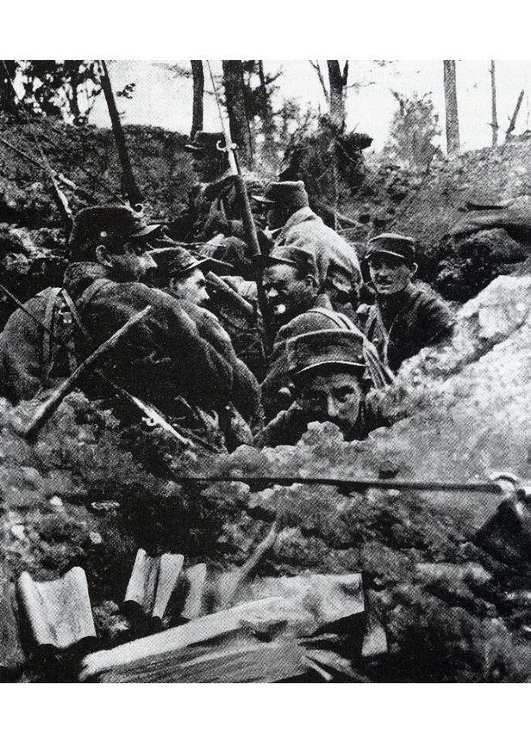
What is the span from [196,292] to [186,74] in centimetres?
130

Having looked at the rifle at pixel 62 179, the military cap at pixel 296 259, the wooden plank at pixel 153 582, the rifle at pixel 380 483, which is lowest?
the wooden plank at pixel 153 582

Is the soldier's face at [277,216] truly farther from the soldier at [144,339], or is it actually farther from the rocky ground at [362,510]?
the rocky ground at [362,510]

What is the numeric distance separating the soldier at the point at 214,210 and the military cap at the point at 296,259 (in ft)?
0.49

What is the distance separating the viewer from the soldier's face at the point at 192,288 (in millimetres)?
3945

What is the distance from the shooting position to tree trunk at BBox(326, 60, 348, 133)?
396 centimetres

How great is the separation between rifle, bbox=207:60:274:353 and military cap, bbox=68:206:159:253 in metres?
0.56

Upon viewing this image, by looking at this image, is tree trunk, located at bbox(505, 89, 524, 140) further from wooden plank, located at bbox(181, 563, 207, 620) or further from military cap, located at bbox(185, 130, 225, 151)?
wooden plank, located at bbox(181, 563, 207, 620)

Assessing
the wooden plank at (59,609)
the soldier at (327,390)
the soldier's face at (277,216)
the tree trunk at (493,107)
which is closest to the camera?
the wooden plank at (59,609)

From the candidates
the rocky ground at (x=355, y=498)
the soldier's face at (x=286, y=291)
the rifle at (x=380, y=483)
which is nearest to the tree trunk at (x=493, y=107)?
the rocky ground at (x=355, y=498)

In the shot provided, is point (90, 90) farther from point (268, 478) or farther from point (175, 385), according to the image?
point (268, 478)
